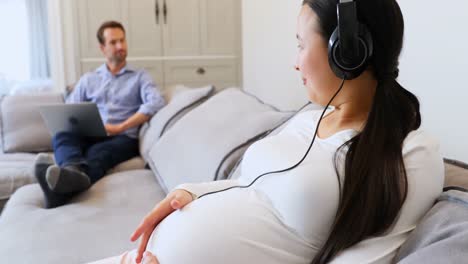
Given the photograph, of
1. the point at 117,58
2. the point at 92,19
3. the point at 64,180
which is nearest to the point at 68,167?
the point at 64,180

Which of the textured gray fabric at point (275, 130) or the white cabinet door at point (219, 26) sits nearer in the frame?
the textured gray fabric at point (275, 130)

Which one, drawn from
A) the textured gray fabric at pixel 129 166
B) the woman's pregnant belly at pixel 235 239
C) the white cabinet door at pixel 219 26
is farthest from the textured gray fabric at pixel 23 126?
the woman's pregnant belly at pixel 235 239

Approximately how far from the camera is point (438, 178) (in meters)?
0.89

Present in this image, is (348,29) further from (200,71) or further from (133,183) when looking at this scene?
(200,71)

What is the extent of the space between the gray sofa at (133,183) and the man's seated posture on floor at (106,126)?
2.9 inches

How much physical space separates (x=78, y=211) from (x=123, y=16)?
257 cm

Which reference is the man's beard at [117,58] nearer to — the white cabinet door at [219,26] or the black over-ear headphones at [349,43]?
the white cabinet door at [219,26]

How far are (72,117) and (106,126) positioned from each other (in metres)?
0.26

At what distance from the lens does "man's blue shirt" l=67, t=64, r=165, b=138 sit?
9.07ft

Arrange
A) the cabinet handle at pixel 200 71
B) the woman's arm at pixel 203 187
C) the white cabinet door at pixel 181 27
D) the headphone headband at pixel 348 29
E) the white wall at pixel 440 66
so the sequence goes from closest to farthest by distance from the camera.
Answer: the headphone headband at pixel 348 29 < the woman's arm at pixel 203 187 < the white wall at pixel 440 66 < the white cabinet door at pixel 181 27 < the cabinet handle at pixel 200 71

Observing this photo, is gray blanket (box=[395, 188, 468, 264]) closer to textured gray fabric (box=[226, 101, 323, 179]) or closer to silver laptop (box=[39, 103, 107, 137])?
textured gray fabric (box=[226, 101, 323, 179])

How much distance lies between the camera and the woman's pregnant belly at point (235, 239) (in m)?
0.92

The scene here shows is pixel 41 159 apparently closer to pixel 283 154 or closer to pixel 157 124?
pixel 157 124

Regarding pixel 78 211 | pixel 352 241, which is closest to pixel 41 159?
pixel 78 211
